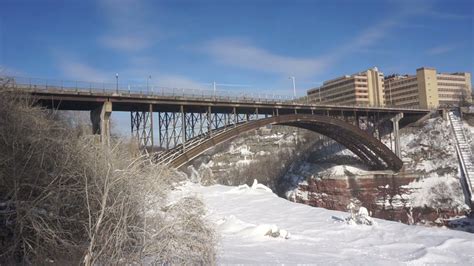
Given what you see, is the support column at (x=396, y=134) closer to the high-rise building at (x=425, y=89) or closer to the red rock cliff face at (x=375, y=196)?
the red rock cliff face at (x=375, y=196)

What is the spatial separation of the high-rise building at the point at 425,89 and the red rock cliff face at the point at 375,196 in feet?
127

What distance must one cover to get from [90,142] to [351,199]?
48482mm

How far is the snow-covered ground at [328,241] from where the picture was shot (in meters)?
10.9

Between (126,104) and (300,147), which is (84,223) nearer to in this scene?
(126,104)

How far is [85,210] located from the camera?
10.6 metres

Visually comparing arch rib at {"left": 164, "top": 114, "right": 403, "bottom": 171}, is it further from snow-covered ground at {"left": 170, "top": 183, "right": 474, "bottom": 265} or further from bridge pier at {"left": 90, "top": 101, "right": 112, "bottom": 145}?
snow-covered ground at {"left": 170, "top": 183, "right": 474, "bottom": 265}

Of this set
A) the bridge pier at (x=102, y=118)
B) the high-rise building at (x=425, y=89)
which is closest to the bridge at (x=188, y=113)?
the bridge pier at (x=102, y=118)

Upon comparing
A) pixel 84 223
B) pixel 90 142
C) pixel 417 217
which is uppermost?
pixel 90 142

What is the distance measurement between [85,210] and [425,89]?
333 ft

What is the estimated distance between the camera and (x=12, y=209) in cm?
1133

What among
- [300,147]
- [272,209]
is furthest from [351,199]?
[272,209]

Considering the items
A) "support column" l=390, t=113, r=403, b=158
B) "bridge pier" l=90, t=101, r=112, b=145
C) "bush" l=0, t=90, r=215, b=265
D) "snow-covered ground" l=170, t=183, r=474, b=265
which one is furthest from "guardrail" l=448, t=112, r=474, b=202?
"bush" l=0, t=90, r=215, b=265

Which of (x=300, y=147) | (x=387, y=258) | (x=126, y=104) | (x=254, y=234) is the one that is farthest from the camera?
(x=300, y=147)

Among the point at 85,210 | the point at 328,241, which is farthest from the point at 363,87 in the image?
the point at 85,210
